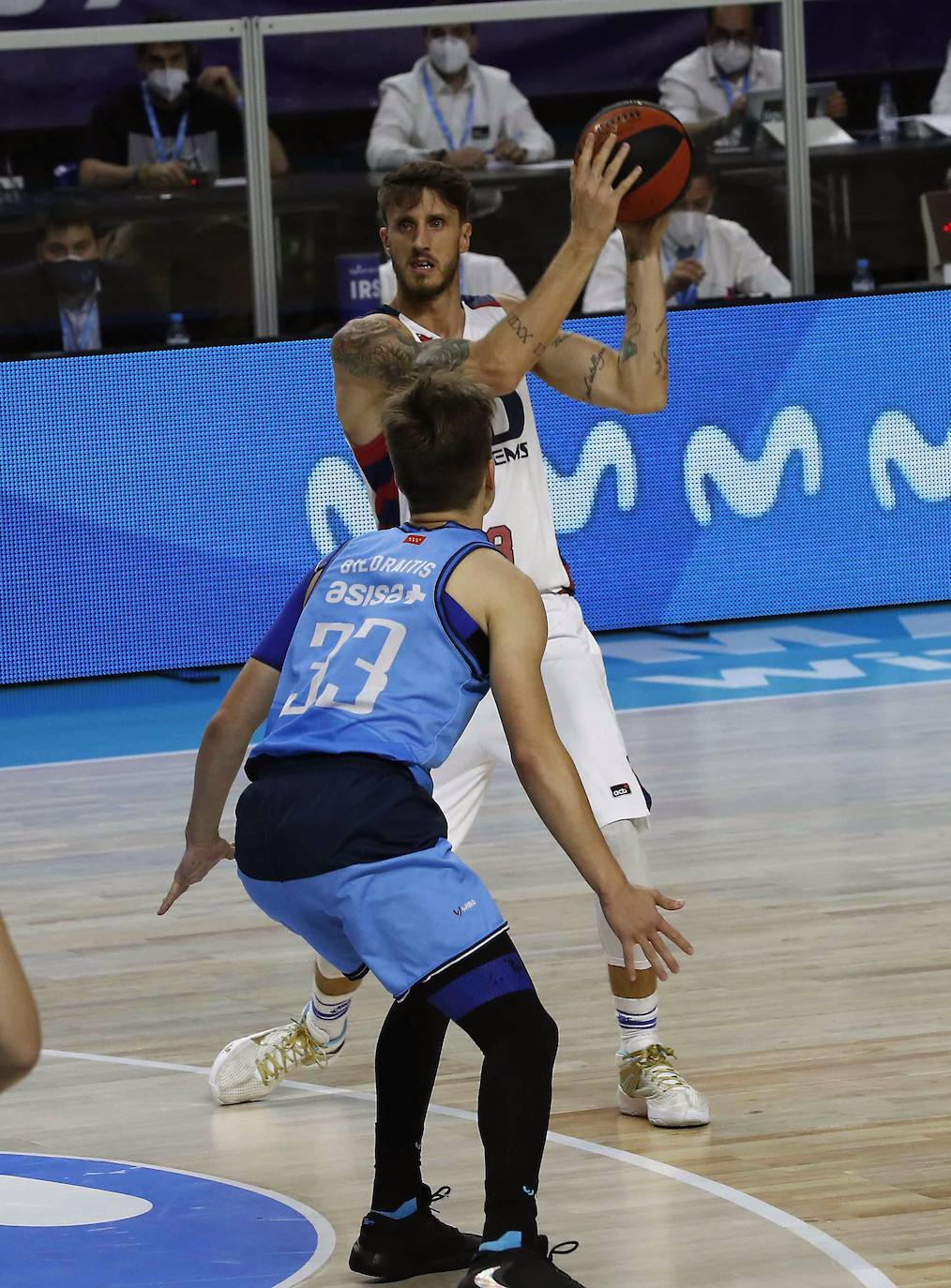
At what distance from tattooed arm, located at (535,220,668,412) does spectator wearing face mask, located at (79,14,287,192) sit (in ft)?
17.0

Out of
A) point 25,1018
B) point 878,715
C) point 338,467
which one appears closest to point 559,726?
point 25,1018

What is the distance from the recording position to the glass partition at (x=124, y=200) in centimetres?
966

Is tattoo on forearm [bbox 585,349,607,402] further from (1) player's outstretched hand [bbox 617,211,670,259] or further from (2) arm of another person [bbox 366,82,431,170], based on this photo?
(2) arm of another person [bbox 366,82,431,170]

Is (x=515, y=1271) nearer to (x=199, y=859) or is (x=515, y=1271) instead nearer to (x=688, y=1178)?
(x=688, y=1178)

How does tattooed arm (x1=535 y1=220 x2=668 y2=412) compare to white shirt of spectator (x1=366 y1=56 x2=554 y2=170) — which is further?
white shirt of spectator (x1=366 y1=56 x2=554 y2=170)

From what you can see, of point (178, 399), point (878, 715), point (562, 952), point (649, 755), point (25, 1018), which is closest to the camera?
point (25, 1018)

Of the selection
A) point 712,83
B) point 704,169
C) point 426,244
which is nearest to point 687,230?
point 704,169

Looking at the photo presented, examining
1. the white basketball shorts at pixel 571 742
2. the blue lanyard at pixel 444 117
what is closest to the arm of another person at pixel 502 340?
the white basketball shorts at pixel 571 742

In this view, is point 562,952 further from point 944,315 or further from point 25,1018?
point 944,315

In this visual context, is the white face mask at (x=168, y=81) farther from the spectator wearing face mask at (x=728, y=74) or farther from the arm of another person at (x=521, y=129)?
the spectator wearing face mask at (x=728, y=74)

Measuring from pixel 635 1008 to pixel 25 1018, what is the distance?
107 inches

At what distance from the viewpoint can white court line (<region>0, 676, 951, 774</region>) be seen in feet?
27.8

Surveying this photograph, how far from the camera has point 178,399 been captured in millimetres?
9695

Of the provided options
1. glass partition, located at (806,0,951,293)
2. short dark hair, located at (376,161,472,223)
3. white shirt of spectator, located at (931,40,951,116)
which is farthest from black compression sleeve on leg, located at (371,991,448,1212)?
white shirt of spectator, located at (931,40,951,116)
